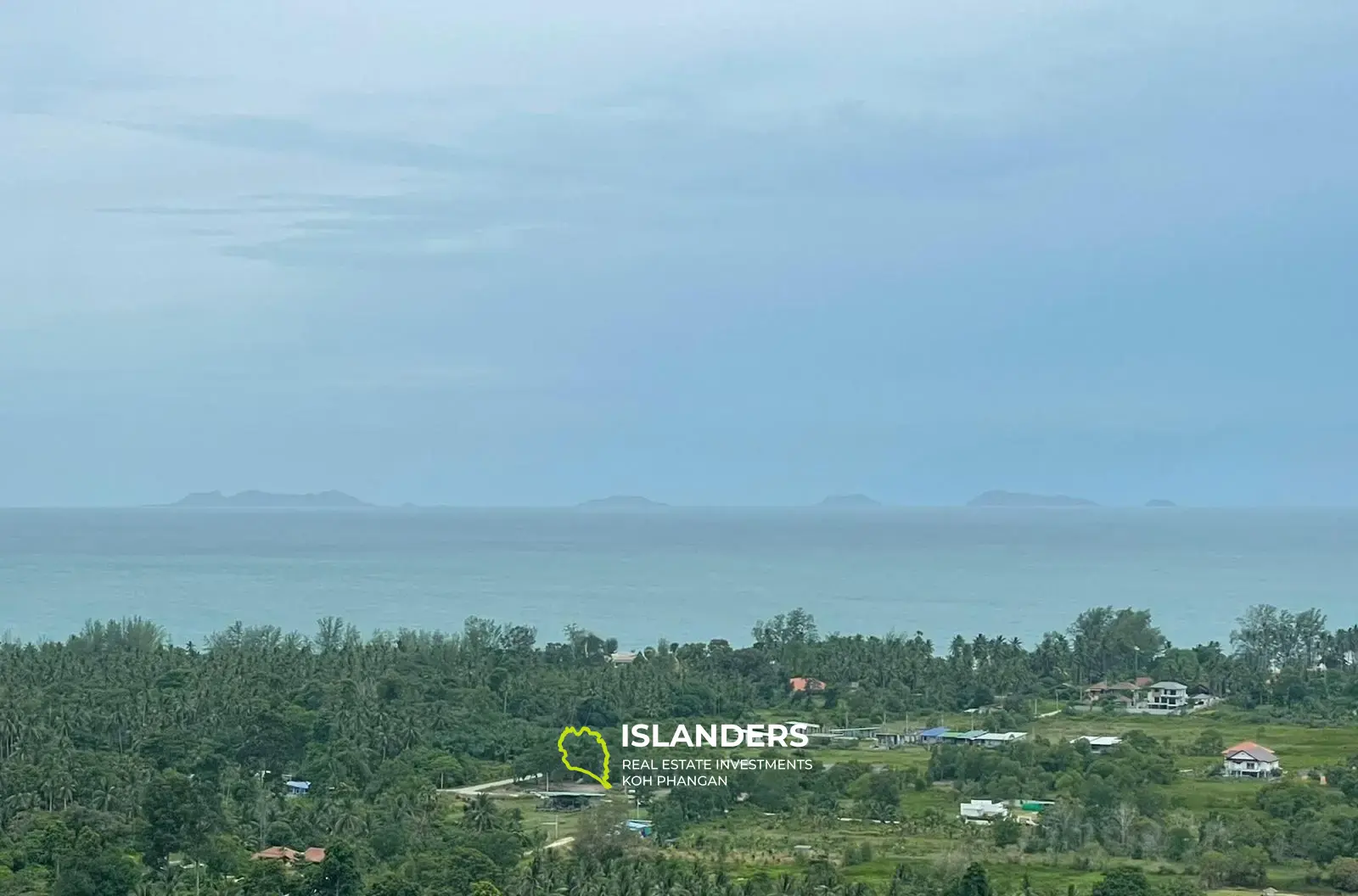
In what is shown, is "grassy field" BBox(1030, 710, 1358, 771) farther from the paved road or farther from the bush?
the paved road

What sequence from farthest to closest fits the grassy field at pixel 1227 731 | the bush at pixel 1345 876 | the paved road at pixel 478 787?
the grassy field at pixel 1227 731, the paved road at pixel 478 787, the bush at pixel 1345 876

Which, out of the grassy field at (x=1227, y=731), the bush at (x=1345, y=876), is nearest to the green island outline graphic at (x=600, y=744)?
the grassy field at (x=1227, y=731)

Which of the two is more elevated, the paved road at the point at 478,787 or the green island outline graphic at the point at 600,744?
the green island outline graphic at the point at 600,744

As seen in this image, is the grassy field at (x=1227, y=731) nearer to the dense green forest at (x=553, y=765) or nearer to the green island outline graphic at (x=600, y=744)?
the dense green forest at (x=553, y=765)

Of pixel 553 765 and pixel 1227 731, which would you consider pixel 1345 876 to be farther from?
pixel 1227 731

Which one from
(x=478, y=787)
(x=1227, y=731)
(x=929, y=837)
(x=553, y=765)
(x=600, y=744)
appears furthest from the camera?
(x=1227, y=731)

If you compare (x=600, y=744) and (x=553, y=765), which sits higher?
(x=600, y=744)

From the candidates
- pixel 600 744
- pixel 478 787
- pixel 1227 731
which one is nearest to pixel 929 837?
pixel 600 744

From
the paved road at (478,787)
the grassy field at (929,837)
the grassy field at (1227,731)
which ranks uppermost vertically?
the grassy field at (1227,731)
